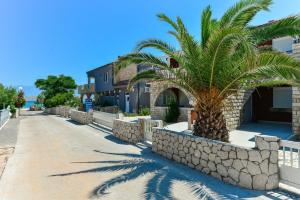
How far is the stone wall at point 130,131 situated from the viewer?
44.0 feet

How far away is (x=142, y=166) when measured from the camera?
8.97 metres

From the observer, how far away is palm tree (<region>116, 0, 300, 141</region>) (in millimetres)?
7281

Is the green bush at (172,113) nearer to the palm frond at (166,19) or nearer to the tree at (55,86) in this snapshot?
the palm frond at (166,19)

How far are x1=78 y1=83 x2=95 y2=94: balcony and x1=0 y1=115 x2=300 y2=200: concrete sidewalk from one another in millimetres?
32541

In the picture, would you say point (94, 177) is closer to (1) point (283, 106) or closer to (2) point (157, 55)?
(2) point (157, 55)

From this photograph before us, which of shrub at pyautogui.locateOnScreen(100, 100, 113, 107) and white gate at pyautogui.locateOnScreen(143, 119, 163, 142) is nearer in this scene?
white gate at pyautogui.locateOnScreen(143, 119, 163, 142)

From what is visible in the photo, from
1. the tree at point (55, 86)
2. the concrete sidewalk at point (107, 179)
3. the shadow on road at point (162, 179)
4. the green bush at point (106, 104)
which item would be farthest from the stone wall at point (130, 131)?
the tree at point (55, 86)

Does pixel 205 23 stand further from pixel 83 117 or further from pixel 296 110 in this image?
pixel 83 117

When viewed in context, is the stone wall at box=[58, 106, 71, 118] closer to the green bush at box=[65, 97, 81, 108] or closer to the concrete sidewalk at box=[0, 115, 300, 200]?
the green bush at box=[65, 97, 81, 108]

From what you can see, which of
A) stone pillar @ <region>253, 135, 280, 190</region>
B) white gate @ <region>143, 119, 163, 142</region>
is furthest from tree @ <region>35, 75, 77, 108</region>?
stone pillar @ <region>253, 135, 280, 190</region>

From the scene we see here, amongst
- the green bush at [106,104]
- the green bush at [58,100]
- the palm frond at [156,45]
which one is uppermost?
the palm frond at [156,45]

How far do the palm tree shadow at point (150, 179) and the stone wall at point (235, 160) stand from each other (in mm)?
758

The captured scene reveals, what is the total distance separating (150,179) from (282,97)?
12941 millimetres

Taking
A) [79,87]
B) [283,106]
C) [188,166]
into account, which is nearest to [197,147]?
[188,166]
